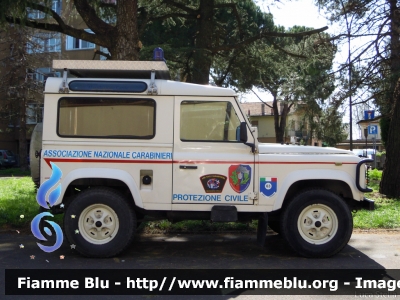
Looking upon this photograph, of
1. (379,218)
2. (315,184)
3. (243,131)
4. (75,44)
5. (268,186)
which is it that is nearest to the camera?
(243,131)

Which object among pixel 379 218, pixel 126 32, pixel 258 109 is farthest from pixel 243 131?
pixel 258 109

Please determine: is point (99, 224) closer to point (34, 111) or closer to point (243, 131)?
point (243, 131)

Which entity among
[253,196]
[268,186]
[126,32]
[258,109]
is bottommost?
[253,196]

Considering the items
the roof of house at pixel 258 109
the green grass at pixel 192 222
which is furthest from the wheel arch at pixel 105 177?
the roof of house at pixel 258 109

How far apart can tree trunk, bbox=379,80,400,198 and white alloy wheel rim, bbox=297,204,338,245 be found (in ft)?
20.7

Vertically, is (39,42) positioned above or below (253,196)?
above

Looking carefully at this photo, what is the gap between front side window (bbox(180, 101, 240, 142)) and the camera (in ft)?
23.4

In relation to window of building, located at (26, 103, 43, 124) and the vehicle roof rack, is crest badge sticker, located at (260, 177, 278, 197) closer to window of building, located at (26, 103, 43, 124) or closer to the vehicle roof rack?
the vehicle roof rack

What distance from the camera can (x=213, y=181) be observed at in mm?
7000

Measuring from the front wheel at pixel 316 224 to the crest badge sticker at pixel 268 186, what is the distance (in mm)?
346

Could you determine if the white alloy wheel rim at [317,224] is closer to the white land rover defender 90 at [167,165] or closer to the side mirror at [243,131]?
the white land rover defender 90 at [167,165]

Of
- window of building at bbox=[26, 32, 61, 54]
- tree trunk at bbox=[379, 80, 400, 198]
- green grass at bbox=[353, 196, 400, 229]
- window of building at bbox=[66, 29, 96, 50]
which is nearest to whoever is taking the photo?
green grass at bbox=[353, 196, 400, 229]

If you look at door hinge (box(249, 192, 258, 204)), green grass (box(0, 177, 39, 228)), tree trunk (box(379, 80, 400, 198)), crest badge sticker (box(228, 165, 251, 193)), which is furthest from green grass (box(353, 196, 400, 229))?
green grass (box(0, 177, 39, 228))

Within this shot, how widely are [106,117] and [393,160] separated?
28.2 feet
